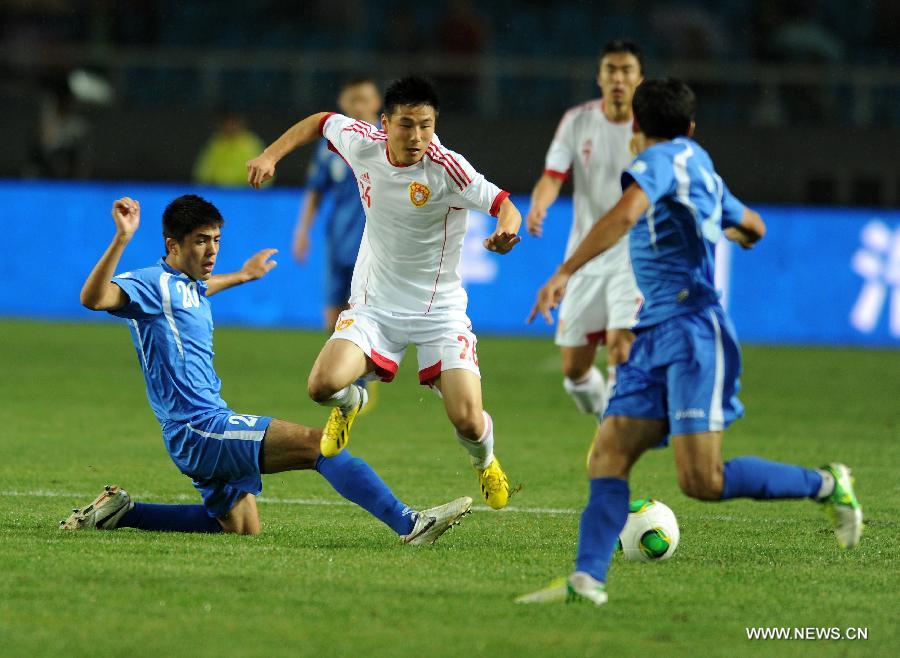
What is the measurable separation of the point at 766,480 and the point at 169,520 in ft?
8.29

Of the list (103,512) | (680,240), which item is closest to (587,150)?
(680,240)

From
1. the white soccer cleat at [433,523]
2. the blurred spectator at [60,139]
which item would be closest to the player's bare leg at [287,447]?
the white soccer cleat at [433,523]

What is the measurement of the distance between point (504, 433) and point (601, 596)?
195 inches

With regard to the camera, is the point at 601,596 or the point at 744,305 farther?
the point at 744,305

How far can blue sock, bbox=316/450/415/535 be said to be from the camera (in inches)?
234

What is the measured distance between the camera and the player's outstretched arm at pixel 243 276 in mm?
6656

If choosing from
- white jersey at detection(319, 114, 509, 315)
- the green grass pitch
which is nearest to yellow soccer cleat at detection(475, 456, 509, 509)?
the green grass pitch

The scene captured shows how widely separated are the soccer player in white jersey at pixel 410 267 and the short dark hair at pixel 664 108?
1172mm

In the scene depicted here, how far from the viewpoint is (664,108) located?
5074 millimetres

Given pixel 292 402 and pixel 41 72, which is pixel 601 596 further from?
pixel 41 72

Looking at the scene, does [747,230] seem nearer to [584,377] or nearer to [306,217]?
[584,377]

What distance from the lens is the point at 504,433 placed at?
9680mm

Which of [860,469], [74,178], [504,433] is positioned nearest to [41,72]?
[74,178]

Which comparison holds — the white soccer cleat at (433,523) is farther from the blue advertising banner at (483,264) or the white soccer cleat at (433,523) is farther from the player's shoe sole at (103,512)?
the blue advertising banner at (483,264)
